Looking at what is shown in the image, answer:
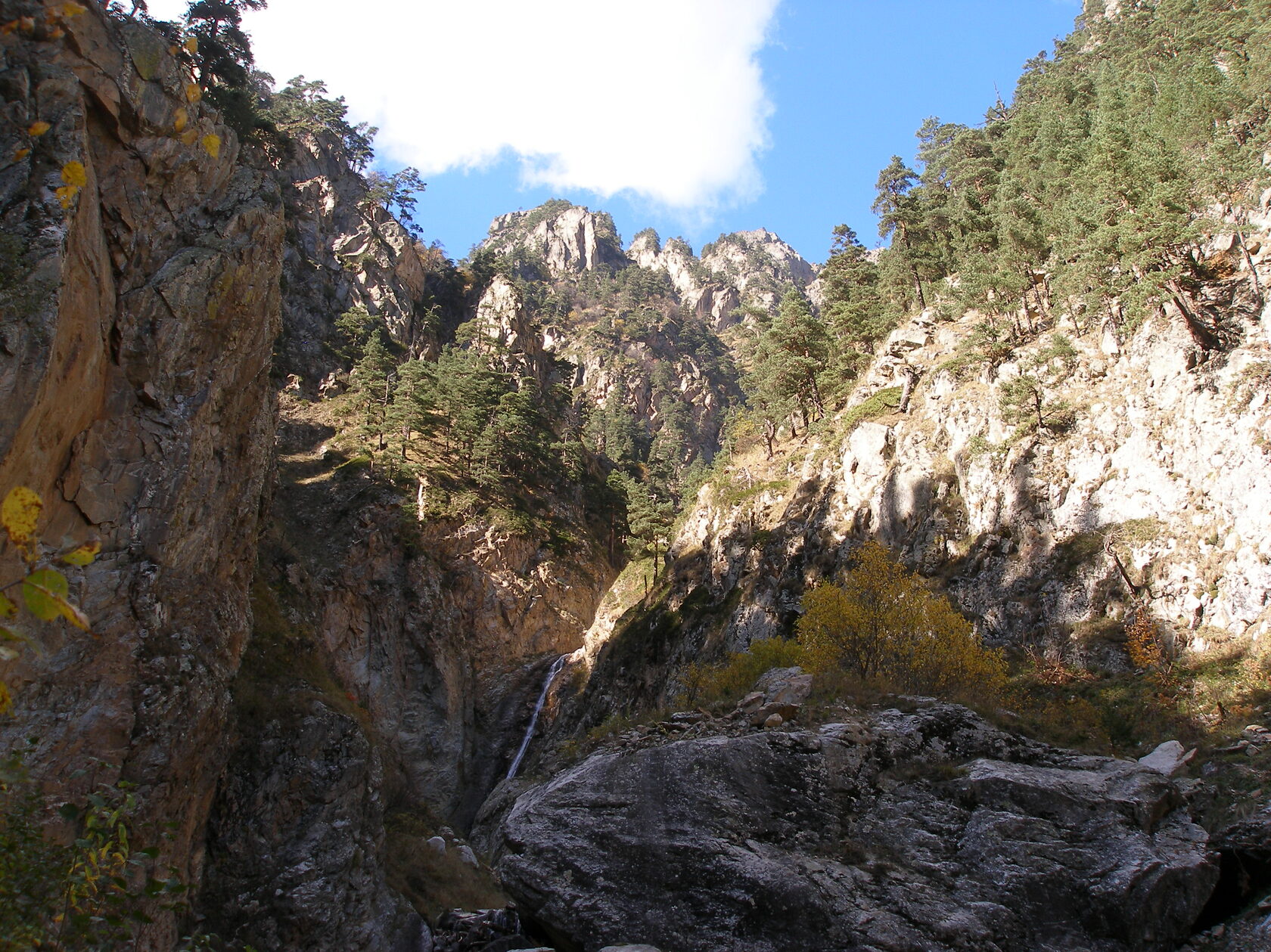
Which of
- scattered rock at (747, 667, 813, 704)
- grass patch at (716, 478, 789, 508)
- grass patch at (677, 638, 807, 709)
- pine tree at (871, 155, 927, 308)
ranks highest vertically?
pine tree at (871, 155, 927, 308)

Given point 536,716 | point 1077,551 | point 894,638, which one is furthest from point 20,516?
point 536,716

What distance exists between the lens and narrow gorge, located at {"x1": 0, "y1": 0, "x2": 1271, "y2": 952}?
10734 millimetres

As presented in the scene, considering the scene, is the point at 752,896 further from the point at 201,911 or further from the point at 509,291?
the point at 509,291

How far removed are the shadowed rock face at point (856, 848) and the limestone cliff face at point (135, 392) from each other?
7693mm

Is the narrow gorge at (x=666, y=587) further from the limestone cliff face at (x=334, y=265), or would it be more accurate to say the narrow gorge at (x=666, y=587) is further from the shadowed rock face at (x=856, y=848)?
the limestone cliff face at (x=334, y=265)

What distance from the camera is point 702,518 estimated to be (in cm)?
4853

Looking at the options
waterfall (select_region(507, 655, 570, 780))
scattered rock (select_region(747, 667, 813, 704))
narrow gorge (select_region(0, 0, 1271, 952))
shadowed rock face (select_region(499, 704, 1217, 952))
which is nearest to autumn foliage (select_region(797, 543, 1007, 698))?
narrow gorge (select_region(0, 0, 1271, 952))

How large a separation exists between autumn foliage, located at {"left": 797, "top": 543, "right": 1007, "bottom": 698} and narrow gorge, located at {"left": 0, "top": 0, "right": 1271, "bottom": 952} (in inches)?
7.2

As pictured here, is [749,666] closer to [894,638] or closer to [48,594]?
[894,638]

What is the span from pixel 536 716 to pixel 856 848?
3646cm

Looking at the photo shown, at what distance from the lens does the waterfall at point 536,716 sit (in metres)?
43.4

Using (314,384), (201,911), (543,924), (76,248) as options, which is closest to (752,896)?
(543,924)

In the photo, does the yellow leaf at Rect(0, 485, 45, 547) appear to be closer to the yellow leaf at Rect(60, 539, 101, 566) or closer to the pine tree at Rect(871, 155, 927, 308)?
the yellow leaf at Rect(60, 539, 101, 566)

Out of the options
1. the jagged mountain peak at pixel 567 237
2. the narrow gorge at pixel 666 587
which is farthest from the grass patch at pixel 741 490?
the jagged mountain peak at pixel 567 237
